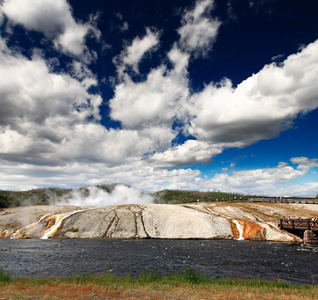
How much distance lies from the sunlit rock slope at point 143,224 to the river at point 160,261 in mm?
10374

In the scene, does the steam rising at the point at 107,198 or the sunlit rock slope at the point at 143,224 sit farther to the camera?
the steam rising at the point at 107,198

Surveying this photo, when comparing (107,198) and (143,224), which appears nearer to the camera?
(143,224)

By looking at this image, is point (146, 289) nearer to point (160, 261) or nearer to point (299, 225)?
point (160, 261)

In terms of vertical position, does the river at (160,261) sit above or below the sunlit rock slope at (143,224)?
below

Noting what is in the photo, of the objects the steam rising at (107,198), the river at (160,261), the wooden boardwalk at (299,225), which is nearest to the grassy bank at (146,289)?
the river at (160,261)

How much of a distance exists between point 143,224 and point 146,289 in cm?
3586

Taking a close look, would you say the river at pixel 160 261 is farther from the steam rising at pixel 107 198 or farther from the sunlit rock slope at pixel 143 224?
the steam rising at pixel 107 198

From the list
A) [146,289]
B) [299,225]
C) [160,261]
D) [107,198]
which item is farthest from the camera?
[107,198]

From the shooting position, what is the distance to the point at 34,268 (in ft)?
79.7

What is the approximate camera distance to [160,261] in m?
28.0

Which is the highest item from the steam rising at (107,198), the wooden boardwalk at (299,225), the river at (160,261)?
the steam rising at (107,198)

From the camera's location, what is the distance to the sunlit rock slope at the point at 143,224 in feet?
155

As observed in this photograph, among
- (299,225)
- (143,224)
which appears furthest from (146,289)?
(299,225)

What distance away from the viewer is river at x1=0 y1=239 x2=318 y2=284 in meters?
23.3
